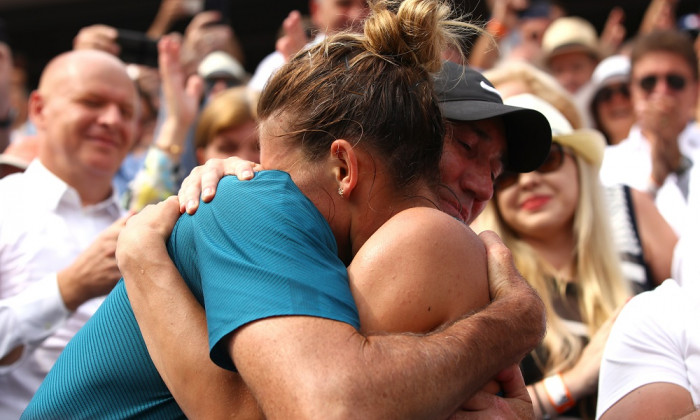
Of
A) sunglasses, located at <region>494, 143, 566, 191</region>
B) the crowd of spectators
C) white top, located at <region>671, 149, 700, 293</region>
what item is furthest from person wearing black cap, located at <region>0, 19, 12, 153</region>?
white top, located at <region>671, 149, 700, 293</region>

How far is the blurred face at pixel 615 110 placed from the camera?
17.9ft

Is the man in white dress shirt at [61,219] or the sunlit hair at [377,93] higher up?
the sunlit hair at [377,93]

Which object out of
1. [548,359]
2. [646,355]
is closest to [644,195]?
[548,359]

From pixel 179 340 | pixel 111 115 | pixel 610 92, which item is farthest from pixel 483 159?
pixel 610 92

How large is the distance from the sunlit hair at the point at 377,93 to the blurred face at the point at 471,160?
44cm

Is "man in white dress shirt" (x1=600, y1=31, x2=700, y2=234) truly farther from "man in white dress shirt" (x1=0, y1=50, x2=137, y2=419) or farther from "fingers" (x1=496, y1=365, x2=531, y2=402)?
"fingers" (x1=496, y1=365, x2=531, y2=402)

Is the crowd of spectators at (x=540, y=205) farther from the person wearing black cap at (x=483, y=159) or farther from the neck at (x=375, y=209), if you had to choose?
the neck at (x=375, y=209)

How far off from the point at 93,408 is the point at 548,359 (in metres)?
1.81

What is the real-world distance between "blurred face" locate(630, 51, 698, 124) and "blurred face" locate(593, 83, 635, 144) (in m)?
0.48

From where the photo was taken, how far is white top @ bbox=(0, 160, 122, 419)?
9.65ft

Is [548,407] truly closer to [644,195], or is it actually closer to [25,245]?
[644,195]

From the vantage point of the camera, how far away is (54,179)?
12.3ft

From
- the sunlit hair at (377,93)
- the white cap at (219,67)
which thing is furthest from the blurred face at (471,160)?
the white cap at (219,67)

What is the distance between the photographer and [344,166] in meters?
1.73
